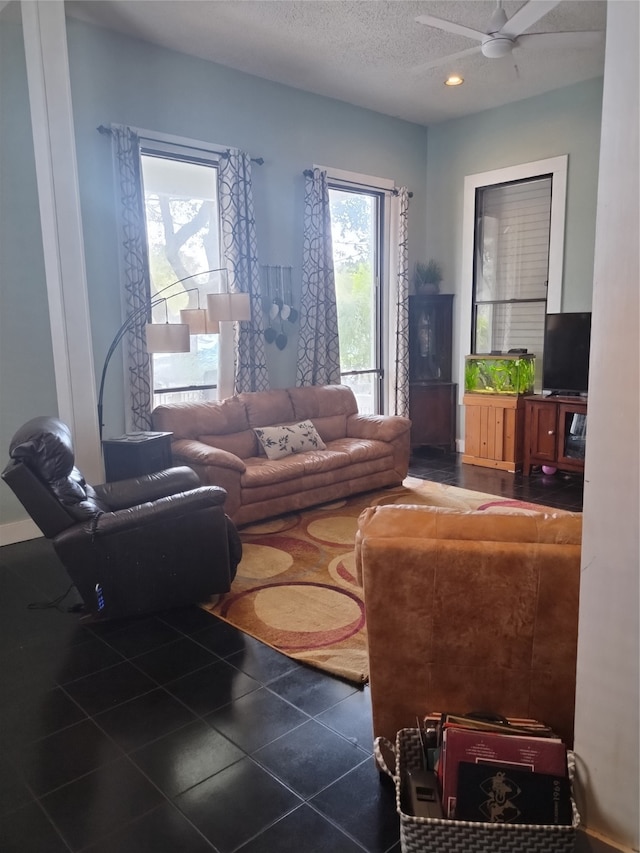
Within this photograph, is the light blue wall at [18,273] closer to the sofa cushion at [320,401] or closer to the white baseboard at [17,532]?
the white baseboard at [17,532]

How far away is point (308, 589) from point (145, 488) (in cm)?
103

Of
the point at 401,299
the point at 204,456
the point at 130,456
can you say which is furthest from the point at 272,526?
the point at 401,299

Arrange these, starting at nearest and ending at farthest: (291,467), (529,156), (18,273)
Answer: (18,273)
(291,467)
(529,156)

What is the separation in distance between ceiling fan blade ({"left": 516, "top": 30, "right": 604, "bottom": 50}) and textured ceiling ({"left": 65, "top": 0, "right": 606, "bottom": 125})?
0.04m

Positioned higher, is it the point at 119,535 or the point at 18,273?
the point at 18,273

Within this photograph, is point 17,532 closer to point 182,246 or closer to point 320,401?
point 182,246

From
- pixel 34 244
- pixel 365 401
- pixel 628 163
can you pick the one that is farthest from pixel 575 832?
pixel 365 401

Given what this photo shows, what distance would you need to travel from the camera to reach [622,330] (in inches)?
52.9

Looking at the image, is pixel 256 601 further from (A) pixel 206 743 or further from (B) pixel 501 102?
(B) pixel 501 102

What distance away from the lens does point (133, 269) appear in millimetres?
4293

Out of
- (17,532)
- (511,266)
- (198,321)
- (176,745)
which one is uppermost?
(511,266)

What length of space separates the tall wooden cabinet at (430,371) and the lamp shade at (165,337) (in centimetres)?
307

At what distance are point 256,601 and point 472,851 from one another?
1784mm

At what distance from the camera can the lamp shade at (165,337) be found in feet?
12.9
